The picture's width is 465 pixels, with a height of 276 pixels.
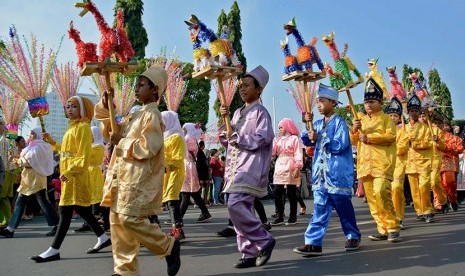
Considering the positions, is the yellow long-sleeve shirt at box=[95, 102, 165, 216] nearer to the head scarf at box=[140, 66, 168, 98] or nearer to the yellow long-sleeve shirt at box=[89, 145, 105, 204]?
the head scarf at box=[140, 66, 168, 98]

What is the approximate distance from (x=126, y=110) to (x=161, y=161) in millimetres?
7288

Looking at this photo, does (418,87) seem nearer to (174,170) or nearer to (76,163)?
(174,170)

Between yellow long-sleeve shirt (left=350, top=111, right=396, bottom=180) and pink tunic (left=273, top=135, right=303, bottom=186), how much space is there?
227 cm

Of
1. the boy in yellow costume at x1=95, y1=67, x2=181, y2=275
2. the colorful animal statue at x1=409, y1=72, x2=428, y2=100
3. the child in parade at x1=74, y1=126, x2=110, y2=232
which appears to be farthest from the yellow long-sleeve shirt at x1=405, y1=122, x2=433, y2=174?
the boy in yellow costume at x1=95, y1=67, x2=181, y2=275

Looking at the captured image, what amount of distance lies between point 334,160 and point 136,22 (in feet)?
116

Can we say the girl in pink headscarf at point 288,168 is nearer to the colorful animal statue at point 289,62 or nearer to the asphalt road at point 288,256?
the asphalt road at point 288,256

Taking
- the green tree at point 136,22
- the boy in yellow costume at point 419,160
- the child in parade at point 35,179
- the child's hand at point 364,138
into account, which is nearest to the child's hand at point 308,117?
the child's hand at point 364,138

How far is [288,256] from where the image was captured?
5809mm

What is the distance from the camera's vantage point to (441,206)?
411 inches

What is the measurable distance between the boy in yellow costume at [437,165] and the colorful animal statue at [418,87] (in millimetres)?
308

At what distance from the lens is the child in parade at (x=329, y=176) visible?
226 inches

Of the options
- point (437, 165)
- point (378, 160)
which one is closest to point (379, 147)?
point (378, 160)

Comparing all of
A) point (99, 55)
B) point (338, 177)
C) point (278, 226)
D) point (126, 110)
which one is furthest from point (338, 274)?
point (126, 110)

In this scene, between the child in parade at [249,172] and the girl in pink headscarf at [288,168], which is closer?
the child in parade at [249,172]
